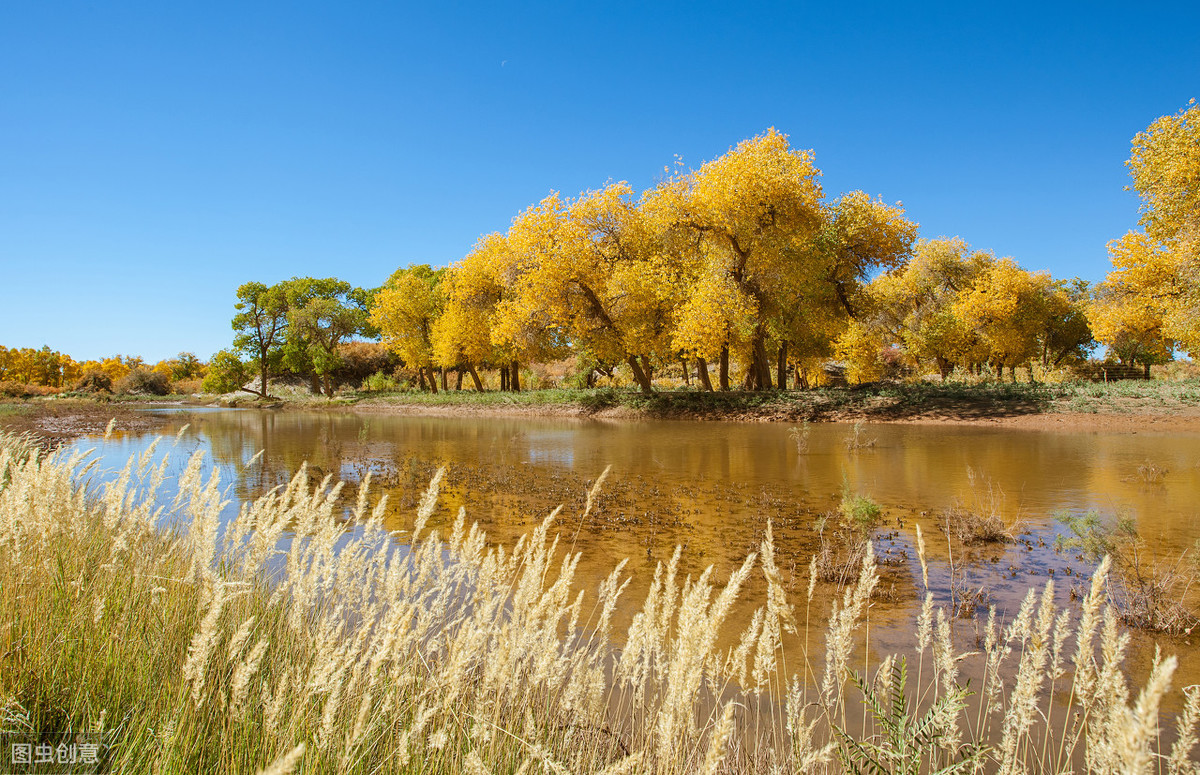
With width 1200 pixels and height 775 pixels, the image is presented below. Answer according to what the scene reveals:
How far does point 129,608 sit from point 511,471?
894cm

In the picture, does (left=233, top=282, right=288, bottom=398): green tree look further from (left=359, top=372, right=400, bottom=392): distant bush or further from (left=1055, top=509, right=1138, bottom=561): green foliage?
(left=1055, top=509, right=1138, bottom=561): green foliage

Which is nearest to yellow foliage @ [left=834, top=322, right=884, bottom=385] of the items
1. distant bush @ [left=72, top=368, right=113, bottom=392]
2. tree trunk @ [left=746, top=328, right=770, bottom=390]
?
tree trunk @ [left=746, top=328, right=770, bottom=390]

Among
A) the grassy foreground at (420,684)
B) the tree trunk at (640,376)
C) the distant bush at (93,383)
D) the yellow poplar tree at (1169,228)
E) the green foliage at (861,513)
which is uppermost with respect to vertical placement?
the yellow poplar tree at (1169,228)

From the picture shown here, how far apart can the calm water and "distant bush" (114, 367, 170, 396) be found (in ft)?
130

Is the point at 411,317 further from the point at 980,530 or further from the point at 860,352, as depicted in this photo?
the point at 980,530

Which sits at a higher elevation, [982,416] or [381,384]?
[381,384]

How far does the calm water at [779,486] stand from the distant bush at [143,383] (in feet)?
130

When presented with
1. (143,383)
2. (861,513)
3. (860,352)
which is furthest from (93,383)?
(861,513)

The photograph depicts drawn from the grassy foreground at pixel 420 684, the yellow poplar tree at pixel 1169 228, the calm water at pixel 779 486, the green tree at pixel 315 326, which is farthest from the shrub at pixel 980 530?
the green tree at pixel 315 326

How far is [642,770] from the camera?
202 cm

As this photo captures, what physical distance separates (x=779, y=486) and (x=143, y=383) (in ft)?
188

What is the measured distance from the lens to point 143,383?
163ft

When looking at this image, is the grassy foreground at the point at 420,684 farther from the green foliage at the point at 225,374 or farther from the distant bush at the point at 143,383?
the distant bush at the point at 143,383

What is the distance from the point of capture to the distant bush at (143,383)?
1915 inches
